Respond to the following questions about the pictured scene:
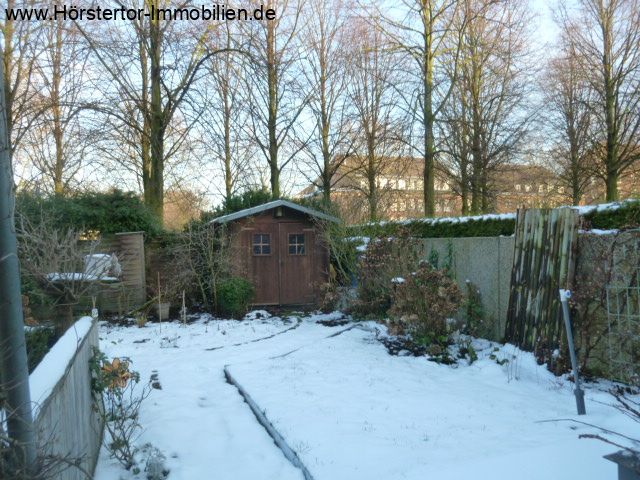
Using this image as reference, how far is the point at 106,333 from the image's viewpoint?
9.27 metres

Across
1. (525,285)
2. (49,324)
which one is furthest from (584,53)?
(49,324)

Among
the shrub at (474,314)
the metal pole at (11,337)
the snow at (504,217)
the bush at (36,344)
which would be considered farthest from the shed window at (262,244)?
the metal pole at (11,337)

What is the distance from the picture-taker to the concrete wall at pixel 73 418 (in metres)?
2.12

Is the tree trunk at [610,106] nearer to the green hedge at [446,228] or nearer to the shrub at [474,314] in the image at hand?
the green hedge at [446,228]

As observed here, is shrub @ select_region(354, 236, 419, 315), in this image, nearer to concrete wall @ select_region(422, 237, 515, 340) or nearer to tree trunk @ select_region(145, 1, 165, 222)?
concrete wall @ select_region(422, 237, 515, 340)

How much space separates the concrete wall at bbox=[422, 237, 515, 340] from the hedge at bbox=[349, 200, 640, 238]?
1.35 ft

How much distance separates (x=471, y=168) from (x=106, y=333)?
13342 mm

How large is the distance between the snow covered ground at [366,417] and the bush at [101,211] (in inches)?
176

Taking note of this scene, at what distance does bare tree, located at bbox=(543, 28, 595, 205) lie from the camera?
16.8m

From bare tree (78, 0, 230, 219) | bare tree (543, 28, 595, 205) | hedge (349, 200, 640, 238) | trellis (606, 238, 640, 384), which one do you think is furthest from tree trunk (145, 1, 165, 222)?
bare tree (543, 28, 595, 205)

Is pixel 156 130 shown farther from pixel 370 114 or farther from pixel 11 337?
pixel 11 337

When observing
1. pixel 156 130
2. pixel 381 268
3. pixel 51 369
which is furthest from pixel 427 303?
pixel 156 130

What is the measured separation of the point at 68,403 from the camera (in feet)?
8.84

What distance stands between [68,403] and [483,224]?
7.07 metres
